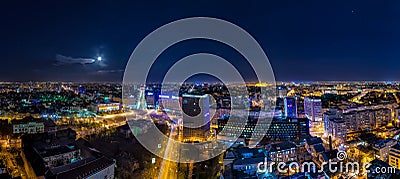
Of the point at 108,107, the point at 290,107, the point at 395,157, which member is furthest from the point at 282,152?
the point at 108,107

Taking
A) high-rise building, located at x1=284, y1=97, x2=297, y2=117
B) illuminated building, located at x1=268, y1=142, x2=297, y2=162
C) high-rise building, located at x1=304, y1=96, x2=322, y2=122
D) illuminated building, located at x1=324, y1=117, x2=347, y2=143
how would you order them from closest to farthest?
illuminated building, located at x1=268, y1=142, x2=297, y2=162
illuminated building, located at x1=324, y1=117, x2=347, y2=143
high-rise building, located at x1=304, y1=96, x2=322, y2=122
high-rise building, located at x1=284, y1=97, x2=297, y2=117

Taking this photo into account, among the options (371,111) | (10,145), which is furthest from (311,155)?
(10,145)

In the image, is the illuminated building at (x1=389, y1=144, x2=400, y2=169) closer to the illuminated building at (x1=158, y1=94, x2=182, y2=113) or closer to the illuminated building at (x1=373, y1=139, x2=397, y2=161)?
the illuminated building at (x1=373, y1=139, x2=397, y2=161)

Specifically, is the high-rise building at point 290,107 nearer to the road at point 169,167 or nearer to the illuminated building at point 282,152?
the illuminated building at point 282,152

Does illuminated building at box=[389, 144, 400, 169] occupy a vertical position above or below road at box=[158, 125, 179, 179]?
above

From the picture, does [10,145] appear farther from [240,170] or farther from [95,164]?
[240,170]

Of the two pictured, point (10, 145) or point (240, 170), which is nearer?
point (240, 170)

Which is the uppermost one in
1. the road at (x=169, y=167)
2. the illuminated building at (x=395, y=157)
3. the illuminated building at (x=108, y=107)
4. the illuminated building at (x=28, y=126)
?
the illuminated building at (x=108, y=107)

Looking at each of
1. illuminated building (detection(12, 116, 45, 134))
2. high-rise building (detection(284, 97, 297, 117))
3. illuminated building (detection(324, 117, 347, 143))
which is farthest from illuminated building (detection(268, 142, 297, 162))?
illuminated building (detection(12, 116, 45, 134))

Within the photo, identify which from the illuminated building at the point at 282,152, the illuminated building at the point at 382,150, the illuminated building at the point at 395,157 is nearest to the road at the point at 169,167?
the illuminated building at the point at 282,152
